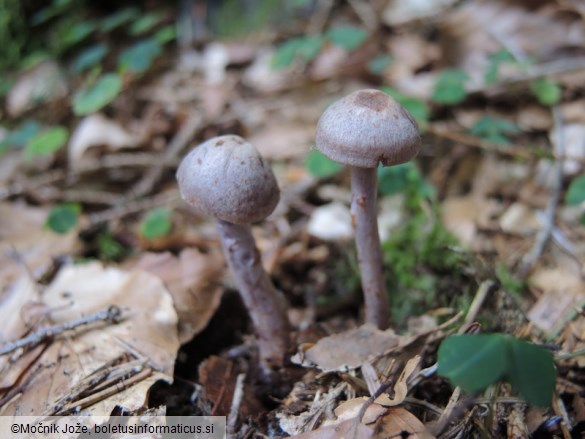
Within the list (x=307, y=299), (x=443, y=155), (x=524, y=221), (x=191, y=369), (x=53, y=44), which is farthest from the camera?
(x=53, y=44)

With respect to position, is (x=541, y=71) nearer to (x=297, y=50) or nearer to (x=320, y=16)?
(x=297, y=50)

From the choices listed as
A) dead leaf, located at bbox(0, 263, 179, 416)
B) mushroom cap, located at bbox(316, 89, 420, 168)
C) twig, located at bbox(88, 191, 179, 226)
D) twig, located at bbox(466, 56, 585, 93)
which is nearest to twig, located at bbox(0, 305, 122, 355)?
dead leaf, located at bbox(0, 263, 179, 416)

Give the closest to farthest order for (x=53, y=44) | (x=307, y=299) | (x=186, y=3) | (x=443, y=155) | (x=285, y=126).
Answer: (x=307, y=299) → (x=443, y=155) → (x=285, y=126) → (x=53, y=44) → (x=186, y=3)

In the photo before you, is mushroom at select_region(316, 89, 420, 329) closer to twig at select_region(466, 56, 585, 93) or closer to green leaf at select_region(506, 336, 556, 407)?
green leaf at select_region(506, 336, 556, 407)

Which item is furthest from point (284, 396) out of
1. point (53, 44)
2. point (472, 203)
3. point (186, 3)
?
point (186, 3)

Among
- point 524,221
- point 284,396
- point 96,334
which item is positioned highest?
point 96,334

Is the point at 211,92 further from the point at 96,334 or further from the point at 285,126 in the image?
the point at 96,334

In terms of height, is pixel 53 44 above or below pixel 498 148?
above

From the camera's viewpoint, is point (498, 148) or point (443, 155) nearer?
point (498, 148)
